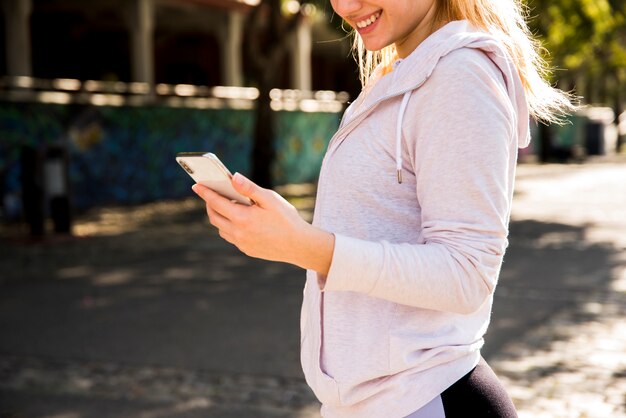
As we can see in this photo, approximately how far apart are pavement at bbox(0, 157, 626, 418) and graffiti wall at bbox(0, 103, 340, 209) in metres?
4.24

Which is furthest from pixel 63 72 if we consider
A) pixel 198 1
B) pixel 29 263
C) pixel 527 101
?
pixel 527 101

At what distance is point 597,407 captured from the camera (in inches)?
194

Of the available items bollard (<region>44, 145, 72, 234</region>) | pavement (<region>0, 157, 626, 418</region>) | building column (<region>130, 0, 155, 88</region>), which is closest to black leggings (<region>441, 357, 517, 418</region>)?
pavement (<region>0, 157, 626, 418</region>)

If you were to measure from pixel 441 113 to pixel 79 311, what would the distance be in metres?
6.57

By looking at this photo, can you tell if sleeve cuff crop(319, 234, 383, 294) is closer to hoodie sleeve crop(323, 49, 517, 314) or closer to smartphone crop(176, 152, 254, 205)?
hoodie sleeve crop(323, 49, 517, 314)

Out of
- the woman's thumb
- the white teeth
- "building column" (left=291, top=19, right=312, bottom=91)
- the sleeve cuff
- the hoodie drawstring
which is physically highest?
"building column" (left=291, top=19, right=312, bottom=91)

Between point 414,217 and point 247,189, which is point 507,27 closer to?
point 414,217

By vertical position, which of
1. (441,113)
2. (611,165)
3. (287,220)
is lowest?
(611,165)

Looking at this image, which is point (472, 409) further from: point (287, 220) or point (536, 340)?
point (536, 340)

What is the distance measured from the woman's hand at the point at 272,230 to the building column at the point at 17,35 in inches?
659

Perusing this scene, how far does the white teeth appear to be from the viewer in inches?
64.5

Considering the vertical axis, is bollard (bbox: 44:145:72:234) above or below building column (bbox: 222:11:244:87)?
below

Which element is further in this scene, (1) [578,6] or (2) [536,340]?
(1) [578,6]

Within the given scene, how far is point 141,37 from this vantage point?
762 inches
